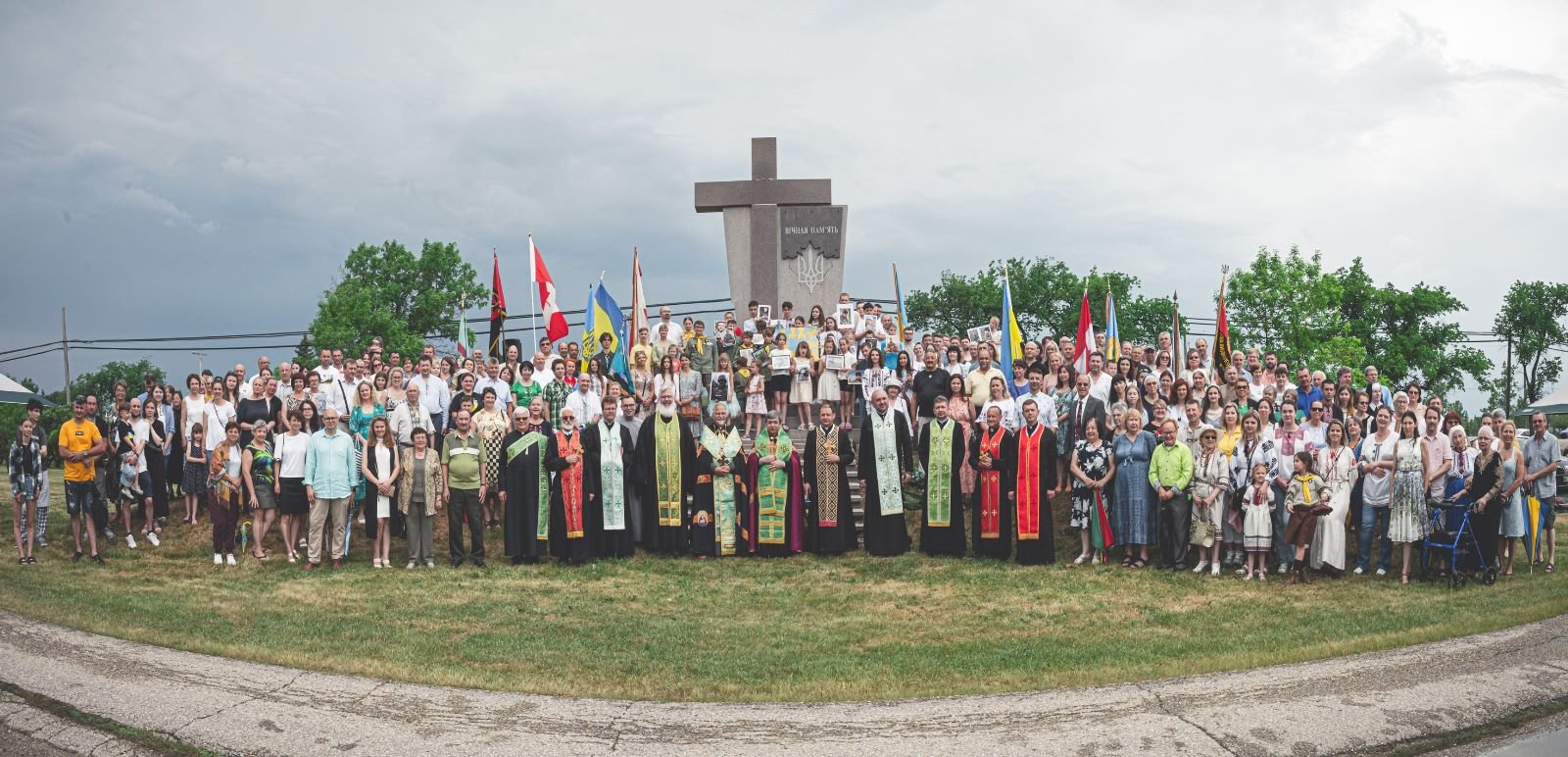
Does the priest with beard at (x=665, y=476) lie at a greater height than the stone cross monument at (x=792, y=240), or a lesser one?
lesser

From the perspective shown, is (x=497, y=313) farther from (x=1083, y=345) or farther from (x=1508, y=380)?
(x=1508, y=380)

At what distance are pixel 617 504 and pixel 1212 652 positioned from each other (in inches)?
278

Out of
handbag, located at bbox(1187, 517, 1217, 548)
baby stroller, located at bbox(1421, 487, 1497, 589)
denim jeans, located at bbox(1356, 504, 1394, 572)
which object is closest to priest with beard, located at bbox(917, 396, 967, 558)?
handbag, located at bbox(1187, 517, 1217, 548)

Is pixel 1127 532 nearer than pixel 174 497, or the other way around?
pixel 1127 532

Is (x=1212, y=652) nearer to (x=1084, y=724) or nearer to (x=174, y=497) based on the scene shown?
(x=1084, y=724)

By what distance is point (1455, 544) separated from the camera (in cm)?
1148

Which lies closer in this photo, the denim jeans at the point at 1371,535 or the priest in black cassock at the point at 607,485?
the denim jeans at the point at 1371,535

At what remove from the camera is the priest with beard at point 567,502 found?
13.5 meters

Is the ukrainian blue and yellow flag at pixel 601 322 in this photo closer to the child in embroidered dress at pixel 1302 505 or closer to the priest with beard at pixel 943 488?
the priest with beard at pixel 943 488

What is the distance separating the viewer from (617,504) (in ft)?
45.0

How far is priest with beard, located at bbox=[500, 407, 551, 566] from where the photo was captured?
1346 centimetres

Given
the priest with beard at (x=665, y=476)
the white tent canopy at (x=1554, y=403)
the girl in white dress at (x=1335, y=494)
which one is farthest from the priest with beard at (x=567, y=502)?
the white tent canopy at (x=1554, y=403)


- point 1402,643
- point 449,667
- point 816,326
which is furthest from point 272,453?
point 1402,643

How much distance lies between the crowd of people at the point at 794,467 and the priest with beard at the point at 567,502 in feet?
0.08
